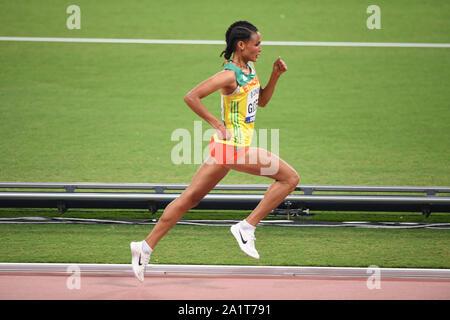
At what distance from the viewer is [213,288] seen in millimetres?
5172

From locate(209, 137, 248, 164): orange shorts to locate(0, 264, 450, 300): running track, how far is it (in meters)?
1.02

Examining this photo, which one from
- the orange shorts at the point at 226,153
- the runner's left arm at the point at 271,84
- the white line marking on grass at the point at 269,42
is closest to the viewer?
the orange shorts at the point at 226,153

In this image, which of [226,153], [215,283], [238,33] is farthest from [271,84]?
[215,283]

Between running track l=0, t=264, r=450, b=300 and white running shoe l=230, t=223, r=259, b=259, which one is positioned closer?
running track l=0, t=264, r=450, b=300

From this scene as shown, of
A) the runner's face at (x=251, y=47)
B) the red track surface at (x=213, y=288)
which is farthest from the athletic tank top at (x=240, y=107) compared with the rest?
the red track surface at (x=213, y=288)

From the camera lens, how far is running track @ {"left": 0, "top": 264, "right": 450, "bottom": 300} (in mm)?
5004

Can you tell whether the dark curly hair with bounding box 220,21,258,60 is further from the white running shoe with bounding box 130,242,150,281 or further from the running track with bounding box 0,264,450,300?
the running track with bounding box 0,264,450,300

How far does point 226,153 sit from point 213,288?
1.09 m

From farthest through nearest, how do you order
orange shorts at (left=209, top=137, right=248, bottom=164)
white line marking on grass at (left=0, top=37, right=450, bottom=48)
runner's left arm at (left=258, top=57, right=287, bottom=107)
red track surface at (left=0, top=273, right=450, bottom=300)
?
white line marking on grass at (left=0, top=37, right=450, bottom=48), runner's left arm at (left=258, top=57, right=287, bottom=107), red track surface at (left=0, top=273, right=450, bottom=300), orange shorts at (left=209, top=137, right=248, bottom=164)

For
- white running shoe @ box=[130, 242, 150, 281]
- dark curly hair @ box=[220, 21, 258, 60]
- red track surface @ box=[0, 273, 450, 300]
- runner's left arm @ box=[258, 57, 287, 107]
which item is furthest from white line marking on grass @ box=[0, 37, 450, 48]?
white running shoe @ box=[130, 242, 150, 281]

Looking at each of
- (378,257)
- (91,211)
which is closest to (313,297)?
(378,257)

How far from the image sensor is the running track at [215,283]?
16.4 ft

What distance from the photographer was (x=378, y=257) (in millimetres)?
6086

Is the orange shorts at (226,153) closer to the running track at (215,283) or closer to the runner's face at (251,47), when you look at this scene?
the runner's face at (251,47)
